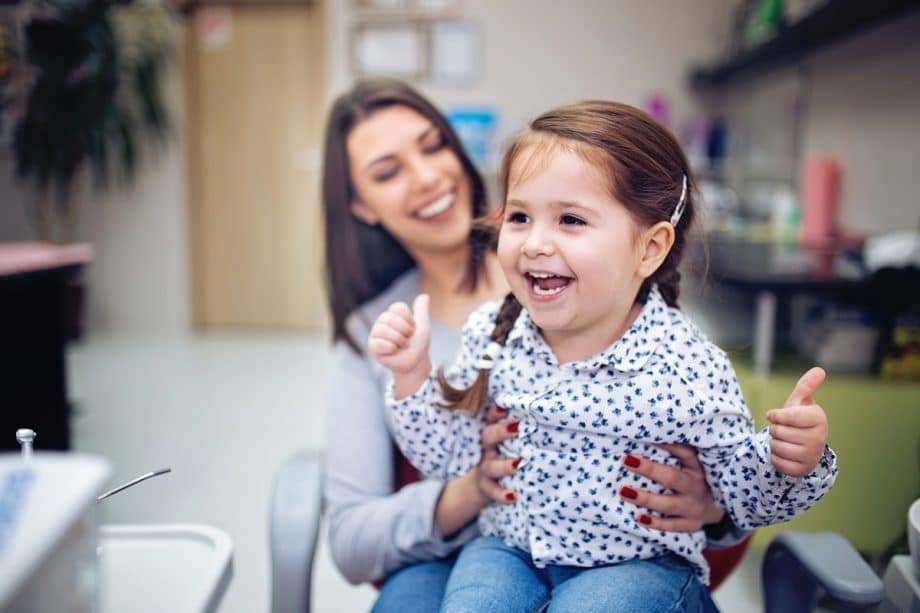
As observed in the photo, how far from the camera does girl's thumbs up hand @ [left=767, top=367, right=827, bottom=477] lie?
0.68 metres

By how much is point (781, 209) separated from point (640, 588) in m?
2.56

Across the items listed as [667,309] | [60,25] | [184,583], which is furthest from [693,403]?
[60,25]

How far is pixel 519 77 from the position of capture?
4.32 meters

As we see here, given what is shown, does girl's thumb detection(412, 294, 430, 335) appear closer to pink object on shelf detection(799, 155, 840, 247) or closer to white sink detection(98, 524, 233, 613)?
white sink detection(98, 524, 233, 613)

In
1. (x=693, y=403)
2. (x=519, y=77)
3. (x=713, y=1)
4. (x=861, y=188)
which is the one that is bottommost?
(x=693, y=403)

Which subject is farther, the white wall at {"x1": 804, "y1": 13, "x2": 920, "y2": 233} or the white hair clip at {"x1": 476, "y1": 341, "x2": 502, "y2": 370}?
the white wall at {"x1": 804, "y1": 13, "x2": 920, "y2": 233}

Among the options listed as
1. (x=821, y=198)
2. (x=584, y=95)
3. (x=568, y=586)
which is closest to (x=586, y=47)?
(x=584, y=95)

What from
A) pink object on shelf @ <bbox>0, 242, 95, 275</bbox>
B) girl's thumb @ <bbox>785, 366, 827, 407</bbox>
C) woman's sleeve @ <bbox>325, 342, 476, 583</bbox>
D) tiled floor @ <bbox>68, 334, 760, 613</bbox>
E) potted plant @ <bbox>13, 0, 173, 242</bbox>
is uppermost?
potted plant @ <bbox>13, 0, 173, 242</bbox>

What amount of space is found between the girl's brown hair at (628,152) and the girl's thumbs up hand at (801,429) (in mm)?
221

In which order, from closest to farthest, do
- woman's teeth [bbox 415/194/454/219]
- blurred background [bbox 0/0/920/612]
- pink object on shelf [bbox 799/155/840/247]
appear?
woman's teeth [bbox 415/194/454/219] < blurred background [bbox 0/0/920/612] < pink object on shelf [bbox 799/155/840/247]

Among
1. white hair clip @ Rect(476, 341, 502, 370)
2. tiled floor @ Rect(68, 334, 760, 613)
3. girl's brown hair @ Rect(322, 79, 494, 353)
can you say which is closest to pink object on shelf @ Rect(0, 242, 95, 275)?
tiled floor @ Rect(68, 334, 760, 613)

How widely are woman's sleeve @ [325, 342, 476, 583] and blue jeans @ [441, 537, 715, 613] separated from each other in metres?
0.15

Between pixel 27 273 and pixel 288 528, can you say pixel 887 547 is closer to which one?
pixel 288 528

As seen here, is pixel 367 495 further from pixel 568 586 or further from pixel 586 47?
pixel 586 47
